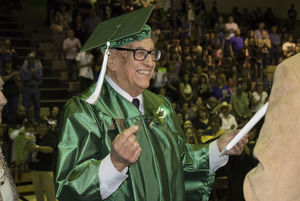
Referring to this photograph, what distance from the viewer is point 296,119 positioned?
1457 mm

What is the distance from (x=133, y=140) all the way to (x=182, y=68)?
10567 mm

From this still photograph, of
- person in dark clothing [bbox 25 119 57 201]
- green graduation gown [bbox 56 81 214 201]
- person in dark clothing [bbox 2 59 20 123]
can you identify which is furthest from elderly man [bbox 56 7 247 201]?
person in dark clothing [bbox 2 59 20 123]

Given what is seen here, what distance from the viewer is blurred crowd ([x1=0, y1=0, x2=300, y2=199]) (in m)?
9.31

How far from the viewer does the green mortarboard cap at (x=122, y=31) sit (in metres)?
2.71

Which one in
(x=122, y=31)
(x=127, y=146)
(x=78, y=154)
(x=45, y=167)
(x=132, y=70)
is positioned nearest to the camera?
(x=127, y=146)

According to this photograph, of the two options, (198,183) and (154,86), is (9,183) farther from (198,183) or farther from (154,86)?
(154,86)

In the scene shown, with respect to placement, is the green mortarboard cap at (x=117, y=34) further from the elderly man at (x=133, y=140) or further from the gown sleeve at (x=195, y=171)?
the gown sleeve at (x=195, y=171)

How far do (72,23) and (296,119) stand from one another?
1256 cm

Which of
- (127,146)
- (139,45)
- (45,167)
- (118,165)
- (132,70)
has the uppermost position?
(139,45)

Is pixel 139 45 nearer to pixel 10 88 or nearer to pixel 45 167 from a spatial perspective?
pixel 45 167

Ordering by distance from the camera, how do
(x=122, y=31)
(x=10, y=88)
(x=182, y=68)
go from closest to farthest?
(x=122, y=31)
(x=10, y=88)
(x=182, y=68)

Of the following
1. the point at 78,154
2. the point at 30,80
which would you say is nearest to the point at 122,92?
the point at 78,154

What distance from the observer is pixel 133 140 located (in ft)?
7.42

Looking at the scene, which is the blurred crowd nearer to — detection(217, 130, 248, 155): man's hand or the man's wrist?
detection(217, 130, 248, 155): man's hand
